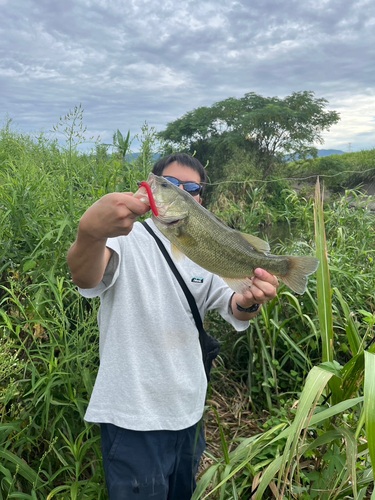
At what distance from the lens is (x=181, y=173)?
6.87 ft

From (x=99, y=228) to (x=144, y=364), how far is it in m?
0.69

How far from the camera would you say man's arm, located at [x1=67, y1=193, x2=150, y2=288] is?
140 cm

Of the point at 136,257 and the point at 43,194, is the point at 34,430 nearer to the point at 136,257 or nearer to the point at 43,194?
the point at 136,257

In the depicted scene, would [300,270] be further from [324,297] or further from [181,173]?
[181,173]

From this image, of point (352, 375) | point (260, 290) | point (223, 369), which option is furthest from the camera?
point (223, 369)

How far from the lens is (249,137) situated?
28.3 metres

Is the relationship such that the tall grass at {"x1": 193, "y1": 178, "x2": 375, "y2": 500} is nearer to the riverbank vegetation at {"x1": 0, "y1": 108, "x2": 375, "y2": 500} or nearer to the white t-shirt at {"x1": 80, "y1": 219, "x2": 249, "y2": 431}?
the riverbank vegetation at {"x1": 0, "y1": 108, "x2": 375, "y2": 500}

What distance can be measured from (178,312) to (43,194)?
2.07 meters

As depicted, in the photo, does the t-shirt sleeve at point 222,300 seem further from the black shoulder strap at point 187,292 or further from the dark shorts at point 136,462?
the dark shorts at point 136,462

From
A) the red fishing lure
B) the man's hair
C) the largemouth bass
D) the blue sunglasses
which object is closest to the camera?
the red fishing lure

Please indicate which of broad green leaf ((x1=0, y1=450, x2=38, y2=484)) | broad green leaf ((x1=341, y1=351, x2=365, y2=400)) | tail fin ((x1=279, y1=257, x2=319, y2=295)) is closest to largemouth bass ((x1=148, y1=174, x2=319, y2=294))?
tail fin ((x1=279, y1=257, x2=319, y2=295))

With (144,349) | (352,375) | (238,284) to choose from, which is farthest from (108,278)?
(352,375)

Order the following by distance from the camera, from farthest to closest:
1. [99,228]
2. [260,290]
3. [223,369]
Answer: [223,369]
[260,290]
[99,228]

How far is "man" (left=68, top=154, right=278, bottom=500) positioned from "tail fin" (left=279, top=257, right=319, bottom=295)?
0.12m
